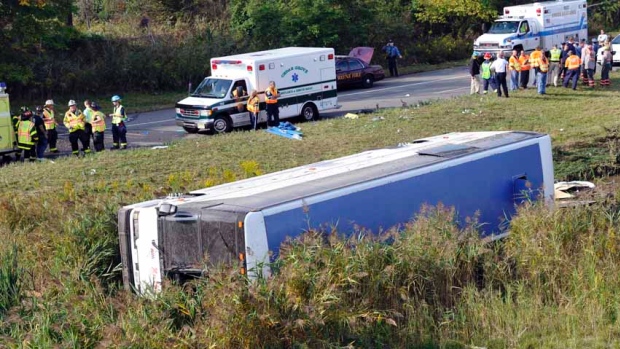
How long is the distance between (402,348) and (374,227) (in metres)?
2.91

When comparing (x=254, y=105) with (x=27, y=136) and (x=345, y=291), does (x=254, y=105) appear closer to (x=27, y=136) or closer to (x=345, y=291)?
(x=27, y=136)

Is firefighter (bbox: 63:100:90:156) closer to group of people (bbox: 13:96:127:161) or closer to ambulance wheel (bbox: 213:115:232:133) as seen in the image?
group of people (bbox: 13:96:127:161)

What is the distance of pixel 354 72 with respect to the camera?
37344mm

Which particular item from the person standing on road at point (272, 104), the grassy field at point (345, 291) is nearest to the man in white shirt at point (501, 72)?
the person standing on road at point (272, 104)

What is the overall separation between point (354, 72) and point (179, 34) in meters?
9.37

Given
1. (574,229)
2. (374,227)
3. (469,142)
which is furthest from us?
(469,142)

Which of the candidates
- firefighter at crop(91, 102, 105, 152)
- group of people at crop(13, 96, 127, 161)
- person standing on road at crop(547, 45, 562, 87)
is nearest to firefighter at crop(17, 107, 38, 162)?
group of people at crop(13, 96, 127, 161)

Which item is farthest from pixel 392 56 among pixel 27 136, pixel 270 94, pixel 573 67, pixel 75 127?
pixel 27 136

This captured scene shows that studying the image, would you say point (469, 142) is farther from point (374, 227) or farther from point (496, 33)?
point (496, 33)

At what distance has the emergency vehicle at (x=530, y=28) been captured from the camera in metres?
39.5

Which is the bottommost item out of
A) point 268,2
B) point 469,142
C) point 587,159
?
point 587,159

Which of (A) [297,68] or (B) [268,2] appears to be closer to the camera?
(A) [297,68]

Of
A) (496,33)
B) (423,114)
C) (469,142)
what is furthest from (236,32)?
(469,142)

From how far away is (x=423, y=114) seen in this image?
Answer: 25.9 m
